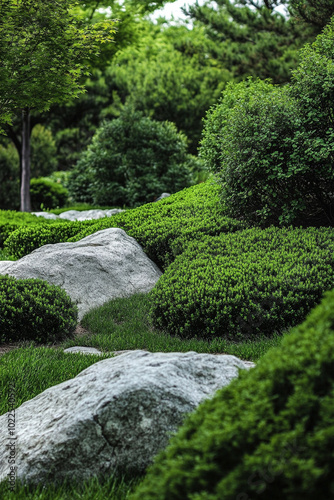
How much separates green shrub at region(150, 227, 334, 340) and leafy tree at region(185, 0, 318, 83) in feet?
35.9

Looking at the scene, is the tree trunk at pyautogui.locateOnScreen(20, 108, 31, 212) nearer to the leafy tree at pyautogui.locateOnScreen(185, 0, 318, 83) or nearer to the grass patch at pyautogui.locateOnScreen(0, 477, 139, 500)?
the leafy tree at pyautogui.locateOnScreen(185, 0, 318, 83)

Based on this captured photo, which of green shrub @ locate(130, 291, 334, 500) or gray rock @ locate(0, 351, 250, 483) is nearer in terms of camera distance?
green shrub @ locate(130, 291, 334, 500)

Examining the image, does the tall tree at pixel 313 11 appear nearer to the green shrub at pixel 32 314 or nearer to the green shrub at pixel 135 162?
the green shrub at pixel 135 162

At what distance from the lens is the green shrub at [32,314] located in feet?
20.2

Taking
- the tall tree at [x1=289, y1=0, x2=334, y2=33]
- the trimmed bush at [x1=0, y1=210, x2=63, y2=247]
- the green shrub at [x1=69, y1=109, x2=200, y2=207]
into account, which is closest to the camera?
the trimmed bush at [x1=0, y1=210, x2=63, y2=247]

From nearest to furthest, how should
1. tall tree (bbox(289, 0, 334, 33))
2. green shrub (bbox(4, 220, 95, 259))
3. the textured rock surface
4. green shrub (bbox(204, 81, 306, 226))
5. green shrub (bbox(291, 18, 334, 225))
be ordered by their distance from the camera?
1. green shrub (bbox(291, 18, 334, 225))
2. green shrub (bbox(204, 81, 306, 226))
3. green shrub (bbox(4, 220, 95, 259))
4. tall tree (bbox(289, 0, 334, 33))
5. the textured rock surface

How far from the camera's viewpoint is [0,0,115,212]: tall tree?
630 centimetres

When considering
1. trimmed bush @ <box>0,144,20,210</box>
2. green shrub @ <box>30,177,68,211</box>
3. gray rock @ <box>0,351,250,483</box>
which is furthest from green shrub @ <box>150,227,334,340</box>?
trimmed bush @ <box>0,144,20,210</box>

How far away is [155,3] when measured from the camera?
19141 mm

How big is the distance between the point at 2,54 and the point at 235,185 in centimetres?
419

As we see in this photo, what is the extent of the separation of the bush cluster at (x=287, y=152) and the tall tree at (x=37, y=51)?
2.98 meters

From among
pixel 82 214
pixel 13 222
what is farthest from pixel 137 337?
pixel 82 214

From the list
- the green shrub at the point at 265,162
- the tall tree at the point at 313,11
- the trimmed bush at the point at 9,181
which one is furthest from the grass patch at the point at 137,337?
the trimmed bush at the point at 9,181

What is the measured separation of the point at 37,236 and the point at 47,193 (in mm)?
8398
